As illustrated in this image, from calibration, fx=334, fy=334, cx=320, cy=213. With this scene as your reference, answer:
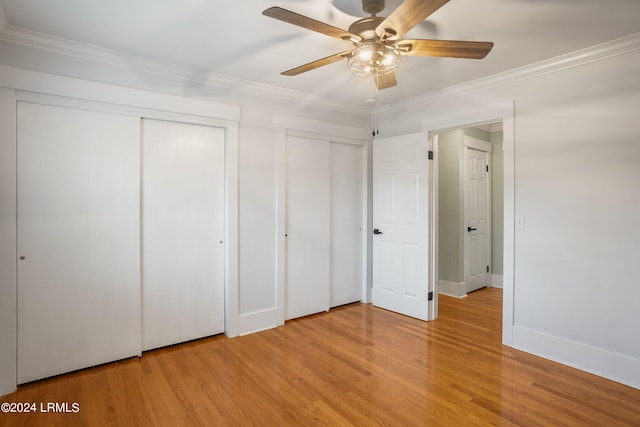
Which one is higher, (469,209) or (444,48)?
(444,48)

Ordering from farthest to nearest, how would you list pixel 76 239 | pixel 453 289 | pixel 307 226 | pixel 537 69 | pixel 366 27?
pixel 453 289, pixel 307 226, pixel 537 69, pixel 76 239, pixel 366 27

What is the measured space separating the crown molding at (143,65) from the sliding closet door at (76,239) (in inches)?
15.9

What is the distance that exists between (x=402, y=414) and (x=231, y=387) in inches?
45.0

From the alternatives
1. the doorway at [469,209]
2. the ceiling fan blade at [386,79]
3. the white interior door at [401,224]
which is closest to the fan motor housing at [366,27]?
the ceiling fan blade at [386,79]

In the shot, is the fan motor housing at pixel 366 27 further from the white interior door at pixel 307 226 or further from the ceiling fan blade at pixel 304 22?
the white interior door at pixel 307 226

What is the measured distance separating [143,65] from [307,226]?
2.12 m

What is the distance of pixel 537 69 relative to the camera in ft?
8.95

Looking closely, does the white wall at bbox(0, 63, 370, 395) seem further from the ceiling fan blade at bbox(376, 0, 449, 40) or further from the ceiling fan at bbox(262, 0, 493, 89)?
the ceiling fan blade at bbox(376, 0, 449, 40)

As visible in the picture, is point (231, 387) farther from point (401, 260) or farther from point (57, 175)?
point (401, 260)

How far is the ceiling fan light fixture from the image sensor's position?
1.83 m

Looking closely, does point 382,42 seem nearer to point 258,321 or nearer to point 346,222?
point 346,222

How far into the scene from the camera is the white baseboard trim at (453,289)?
4461 mm

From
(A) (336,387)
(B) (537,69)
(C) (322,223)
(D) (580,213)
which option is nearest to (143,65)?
(C) (322,223)

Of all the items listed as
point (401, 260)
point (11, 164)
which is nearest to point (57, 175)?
point (11, 164)
